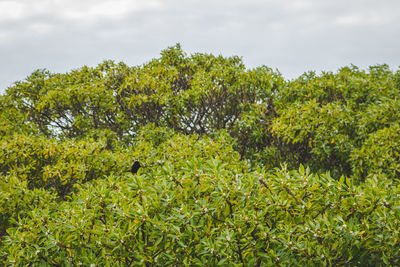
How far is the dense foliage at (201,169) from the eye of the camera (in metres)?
4.56

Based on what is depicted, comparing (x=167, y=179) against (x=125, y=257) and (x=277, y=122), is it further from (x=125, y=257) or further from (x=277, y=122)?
(x=277, y=122)

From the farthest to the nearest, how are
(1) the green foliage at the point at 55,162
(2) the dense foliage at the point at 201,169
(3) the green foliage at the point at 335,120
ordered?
(3) the green foliage at the point at 335,120 < (1) the green foliage at the point at 55,162 < (2) the dense foliage at the point at 201,169

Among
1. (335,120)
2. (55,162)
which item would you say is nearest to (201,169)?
(55,162)

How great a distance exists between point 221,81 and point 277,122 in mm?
3602

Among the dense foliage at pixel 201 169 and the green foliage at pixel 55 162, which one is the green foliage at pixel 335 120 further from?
the green foliage at pixel 55 162

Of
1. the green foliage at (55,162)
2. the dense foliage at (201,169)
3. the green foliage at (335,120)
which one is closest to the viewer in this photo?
the dense foliage at (201,169)

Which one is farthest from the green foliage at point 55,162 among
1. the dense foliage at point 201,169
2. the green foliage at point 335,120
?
the green foliage at point 335,120

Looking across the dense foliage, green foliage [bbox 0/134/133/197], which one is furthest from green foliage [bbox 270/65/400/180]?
green foliage [bbox 0/134/133/197]

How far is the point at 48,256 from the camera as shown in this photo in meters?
5.14

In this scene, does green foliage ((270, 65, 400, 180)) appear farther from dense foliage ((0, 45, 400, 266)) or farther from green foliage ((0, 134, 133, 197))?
green foliage ((0, 134, 133, 197))

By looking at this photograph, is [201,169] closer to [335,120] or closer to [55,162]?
[55,162]

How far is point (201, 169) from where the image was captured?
5.31 m

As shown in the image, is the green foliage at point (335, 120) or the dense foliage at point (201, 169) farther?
the green foliage at point (335, 120)

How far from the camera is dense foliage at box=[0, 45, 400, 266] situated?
456cm
